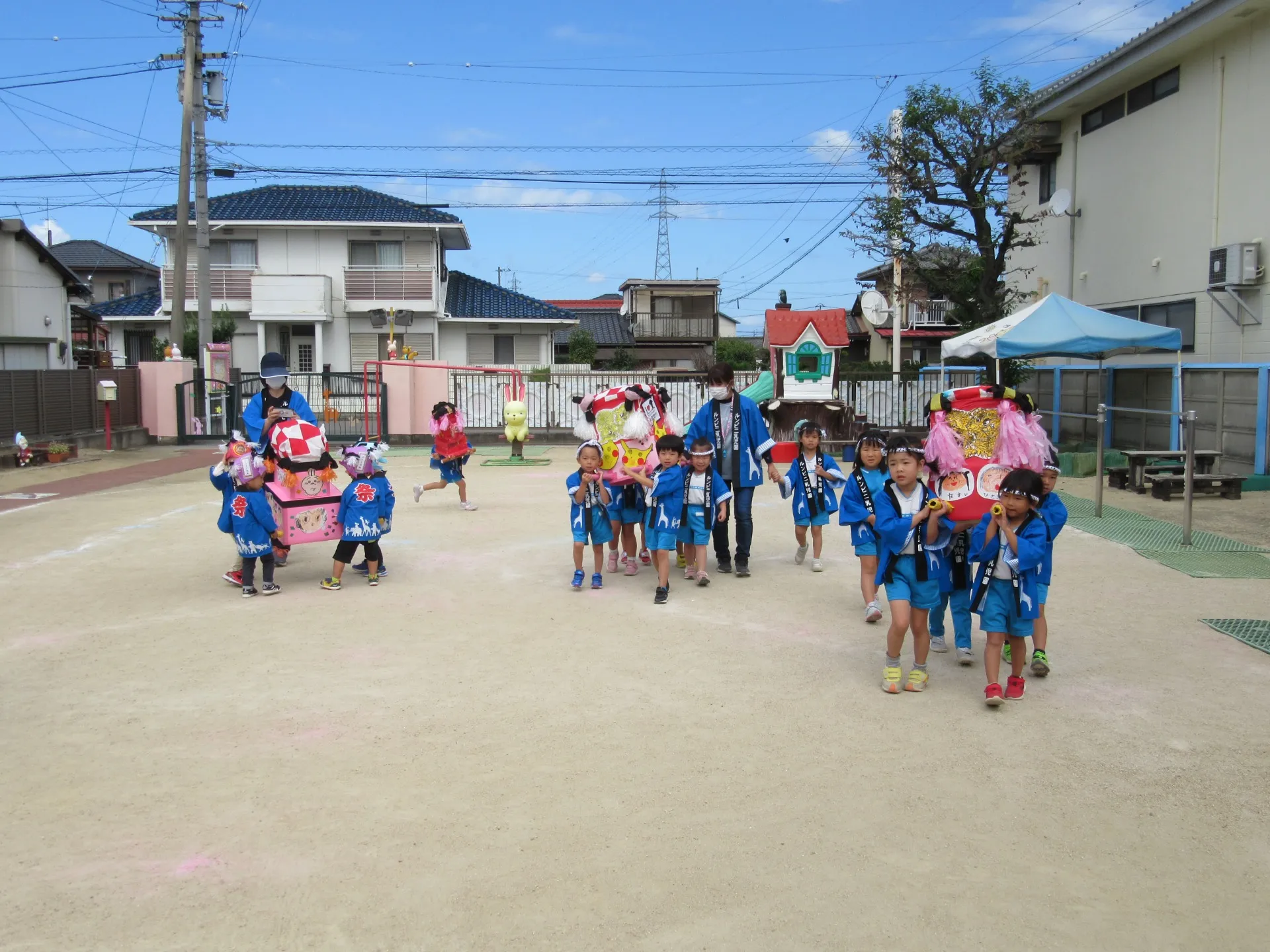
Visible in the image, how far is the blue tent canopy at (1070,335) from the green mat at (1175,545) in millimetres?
2917

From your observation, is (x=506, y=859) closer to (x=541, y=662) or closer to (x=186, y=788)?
(x=186, y=788)

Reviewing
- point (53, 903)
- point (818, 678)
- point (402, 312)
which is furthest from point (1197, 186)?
point (402, 312)

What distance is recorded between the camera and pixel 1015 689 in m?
5.39

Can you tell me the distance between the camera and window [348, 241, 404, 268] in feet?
108

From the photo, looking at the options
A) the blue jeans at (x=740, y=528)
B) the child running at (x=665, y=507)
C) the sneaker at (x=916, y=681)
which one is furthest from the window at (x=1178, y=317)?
the sneaker at (x=916, y=681)

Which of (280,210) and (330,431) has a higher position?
(280,210)

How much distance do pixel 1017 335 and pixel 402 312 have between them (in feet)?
68.5

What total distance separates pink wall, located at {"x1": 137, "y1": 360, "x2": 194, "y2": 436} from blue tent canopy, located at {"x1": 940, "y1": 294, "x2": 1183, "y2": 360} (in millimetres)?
17755

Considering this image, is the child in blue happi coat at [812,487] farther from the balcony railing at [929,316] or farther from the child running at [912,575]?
the balcony railing at [929,316]

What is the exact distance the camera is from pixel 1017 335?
1455 centimetres

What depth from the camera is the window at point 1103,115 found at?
62.7 ft

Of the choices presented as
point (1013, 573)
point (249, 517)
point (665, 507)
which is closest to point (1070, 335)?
point (665, 507)

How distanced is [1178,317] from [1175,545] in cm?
902

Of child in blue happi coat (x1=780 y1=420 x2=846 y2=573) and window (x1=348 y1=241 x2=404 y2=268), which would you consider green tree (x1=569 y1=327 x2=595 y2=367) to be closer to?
window (x1=348 y1=241 x2=404 y2=268)
